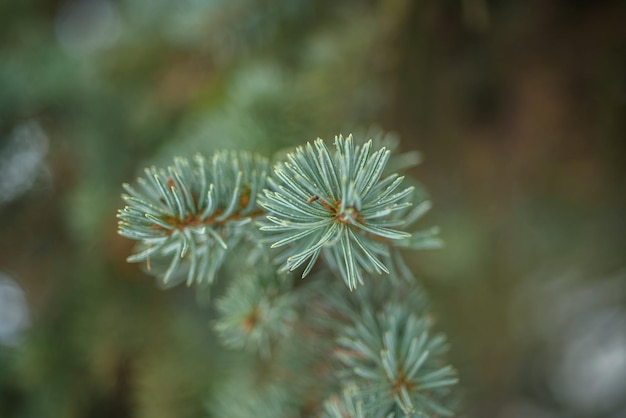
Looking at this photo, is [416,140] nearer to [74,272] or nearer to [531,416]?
[74,272]

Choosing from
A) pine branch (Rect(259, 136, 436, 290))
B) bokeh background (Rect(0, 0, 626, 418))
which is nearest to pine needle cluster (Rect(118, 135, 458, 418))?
pine branch (Rect(259, 136, 436, 290))

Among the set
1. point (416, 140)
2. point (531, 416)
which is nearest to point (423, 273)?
point (416, 140)

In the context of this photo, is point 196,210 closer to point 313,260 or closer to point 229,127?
point 313,260

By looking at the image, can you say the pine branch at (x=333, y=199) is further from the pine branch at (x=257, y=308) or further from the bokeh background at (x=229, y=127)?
the bokeh background at (x=229, y=127)

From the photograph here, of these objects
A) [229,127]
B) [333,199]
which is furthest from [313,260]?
[229,127]

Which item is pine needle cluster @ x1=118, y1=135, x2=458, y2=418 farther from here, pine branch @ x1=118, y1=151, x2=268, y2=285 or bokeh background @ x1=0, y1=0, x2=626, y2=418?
bokeh background @ x1=0, y1=0, x2=626, y2=418

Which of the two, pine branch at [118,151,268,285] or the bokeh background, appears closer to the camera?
pine branch at [118,151,268,285]

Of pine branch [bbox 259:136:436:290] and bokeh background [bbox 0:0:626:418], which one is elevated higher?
bokeh background [bbox 0:0:626:418]

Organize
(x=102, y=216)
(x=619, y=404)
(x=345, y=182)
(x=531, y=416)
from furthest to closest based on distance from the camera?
(x=531, y=416) < (x=619, y=404) < (x=102, y=216) < (x=345, y=182)
